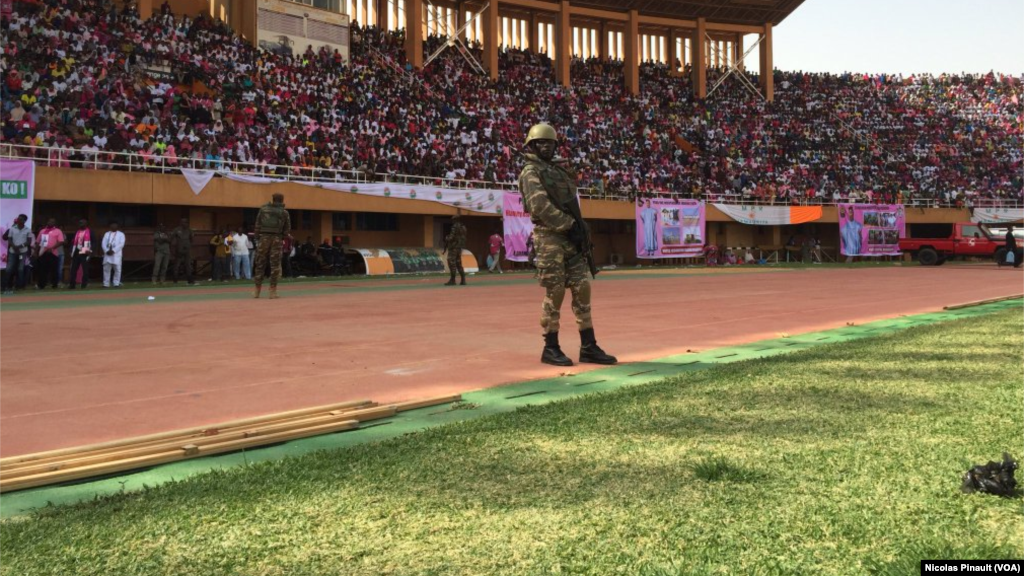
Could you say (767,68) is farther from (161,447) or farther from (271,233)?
(161,447)

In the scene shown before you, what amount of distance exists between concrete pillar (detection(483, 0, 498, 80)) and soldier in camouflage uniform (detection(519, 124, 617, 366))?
122 feet

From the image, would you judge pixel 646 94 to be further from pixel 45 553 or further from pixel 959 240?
pixel 45 553

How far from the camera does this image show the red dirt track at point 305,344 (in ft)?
18.4

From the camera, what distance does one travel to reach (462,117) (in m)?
37.1

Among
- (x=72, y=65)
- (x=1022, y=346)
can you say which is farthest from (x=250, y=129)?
(x=1022, y=346)

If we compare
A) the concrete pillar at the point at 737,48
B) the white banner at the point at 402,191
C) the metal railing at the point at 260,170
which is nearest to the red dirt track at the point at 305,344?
the metal railing at the point at 260,170

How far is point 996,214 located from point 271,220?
4354cm

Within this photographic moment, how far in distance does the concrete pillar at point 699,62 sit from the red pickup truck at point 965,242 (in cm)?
1984

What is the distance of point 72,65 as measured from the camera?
82.5 feet

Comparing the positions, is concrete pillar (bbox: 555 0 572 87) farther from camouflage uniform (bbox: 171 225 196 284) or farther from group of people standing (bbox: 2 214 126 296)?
group of people standing (bbox: 2 214 126 296)

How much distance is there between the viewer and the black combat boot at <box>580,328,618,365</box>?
7.47m

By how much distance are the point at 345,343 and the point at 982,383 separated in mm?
5877

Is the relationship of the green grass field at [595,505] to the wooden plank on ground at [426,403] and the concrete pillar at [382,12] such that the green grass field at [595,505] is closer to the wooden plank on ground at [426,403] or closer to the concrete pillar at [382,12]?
the wooden plank on ground at [426,403]

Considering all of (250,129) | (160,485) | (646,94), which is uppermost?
(646,94)
